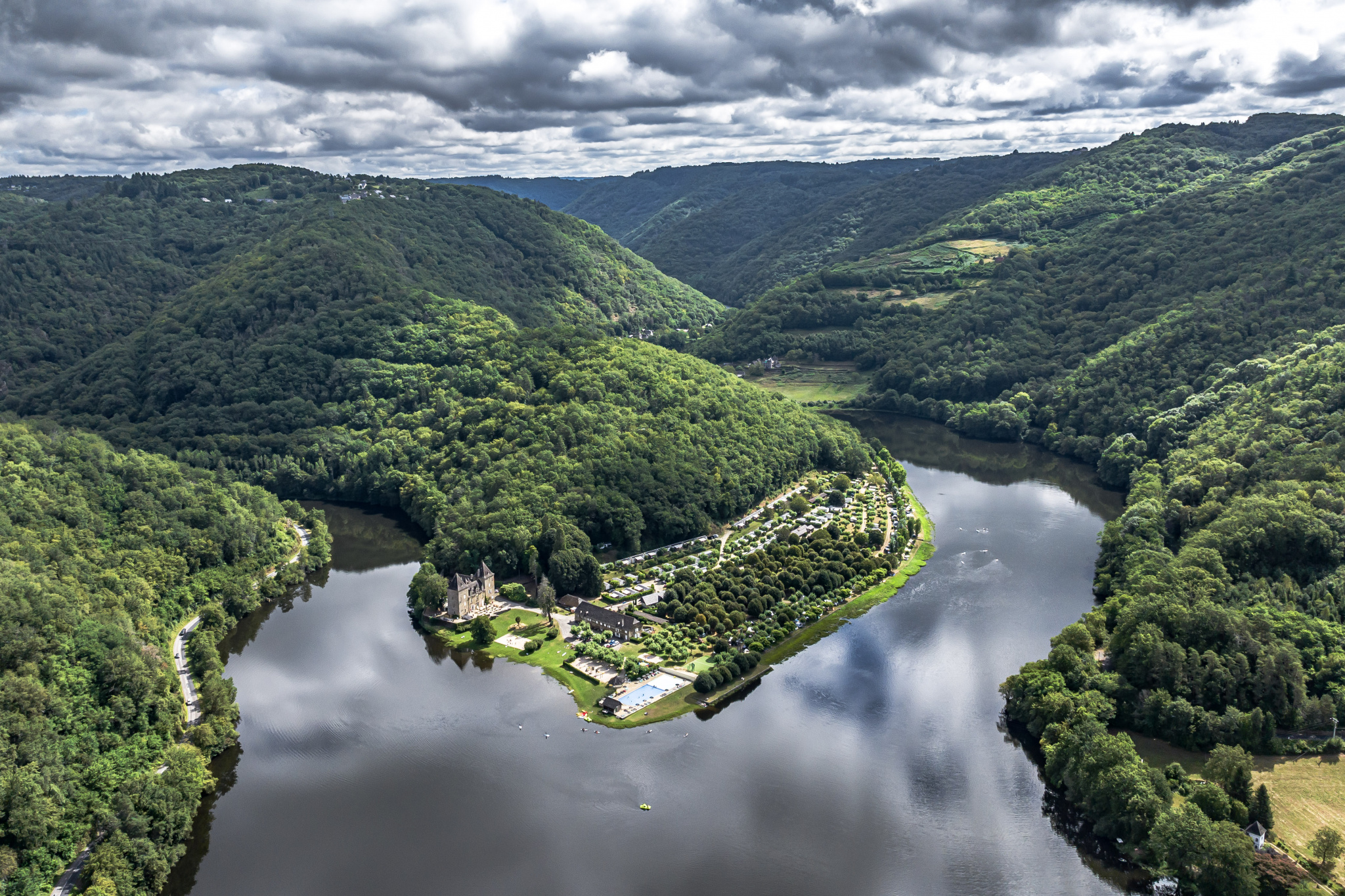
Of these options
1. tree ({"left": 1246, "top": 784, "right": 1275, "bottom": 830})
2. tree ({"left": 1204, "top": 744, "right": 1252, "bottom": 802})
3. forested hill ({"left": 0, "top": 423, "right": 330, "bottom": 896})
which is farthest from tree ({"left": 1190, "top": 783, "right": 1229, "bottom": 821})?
forested hill ({"left": 0, "top": 423, "right": 330, "bottom": 896})

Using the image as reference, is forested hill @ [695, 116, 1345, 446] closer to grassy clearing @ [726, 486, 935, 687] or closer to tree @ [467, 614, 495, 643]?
grassy clearing @ [726, 486, 935, 687]

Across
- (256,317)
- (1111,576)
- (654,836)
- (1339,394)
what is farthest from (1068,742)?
(256,317)

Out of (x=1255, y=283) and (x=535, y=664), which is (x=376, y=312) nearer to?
(x=535, y=664)

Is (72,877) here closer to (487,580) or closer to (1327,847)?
(487,580)

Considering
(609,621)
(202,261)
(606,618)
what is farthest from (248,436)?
(202,261)

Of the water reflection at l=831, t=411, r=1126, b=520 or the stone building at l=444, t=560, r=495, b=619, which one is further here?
the water reflection at l=831, t=411, r=1126, b=520

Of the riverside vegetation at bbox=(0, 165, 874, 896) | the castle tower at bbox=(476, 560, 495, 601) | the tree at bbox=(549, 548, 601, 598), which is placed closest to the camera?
the riverside vegetation at bbox=(0, 165, 874, 896)

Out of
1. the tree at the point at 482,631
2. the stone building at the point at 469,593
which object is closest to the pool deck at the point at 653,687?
the tree at the point at 482,631
